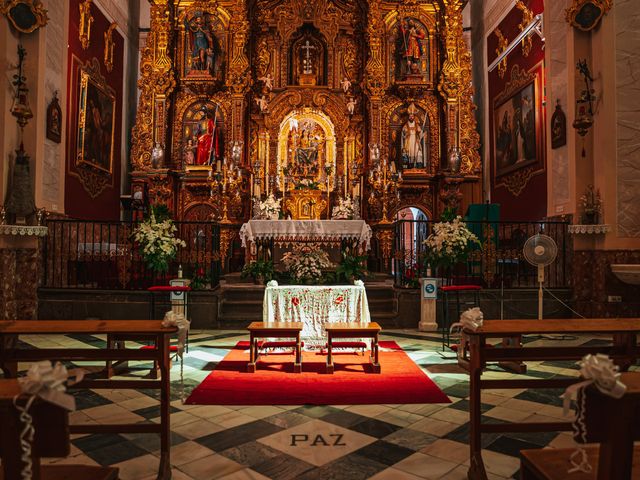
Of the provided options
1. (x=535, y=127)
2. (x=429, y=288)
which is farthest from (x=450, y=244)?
(x=535, y=127)

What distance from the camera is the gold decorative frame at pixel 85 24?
1203cm

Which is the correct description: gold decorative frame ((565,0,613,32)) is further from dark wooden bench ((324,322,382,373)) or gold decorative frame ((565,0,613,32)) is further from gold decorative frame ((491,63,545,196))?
dark wooden bench ((324,322,382,373))

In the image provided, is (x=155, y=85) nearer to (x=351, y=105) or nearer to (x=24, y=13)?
(x=24, y=13)

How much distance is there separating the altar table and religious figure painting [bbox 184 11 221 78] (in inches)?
374

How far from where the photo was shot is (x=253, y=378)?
5445 millimetres

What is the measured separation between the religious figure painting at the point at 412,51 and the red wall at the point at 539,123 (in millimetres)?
2111

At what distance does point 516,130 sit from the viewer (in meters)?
12.9

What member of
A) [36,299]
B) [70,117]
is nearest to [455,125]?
[70,117]

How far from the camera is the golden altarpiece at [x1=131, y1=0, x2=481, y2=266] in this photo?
45.5 feet

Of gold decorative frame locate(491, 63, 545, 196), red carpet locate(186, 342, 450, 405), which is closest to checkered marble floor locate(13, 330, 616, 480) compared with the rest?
red carpet locate(186, 342, 450, 405)

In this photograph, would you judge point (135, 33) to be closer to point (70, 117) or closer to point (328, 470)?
point (70, 117)

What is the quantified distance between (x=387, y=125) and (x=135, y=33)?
8978 millimetres

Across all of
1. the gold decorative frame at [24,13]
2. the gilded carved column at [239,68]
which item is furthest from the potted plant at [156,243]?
the gilded carved column at [239,68]

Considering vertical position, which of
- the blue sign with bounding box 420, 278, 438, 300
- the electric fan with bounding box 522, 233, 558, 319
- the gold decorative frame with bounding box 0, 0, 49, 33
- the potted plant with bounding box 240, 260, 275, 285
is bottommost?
the blue sign with bounding box 420, 278, 438, 300
